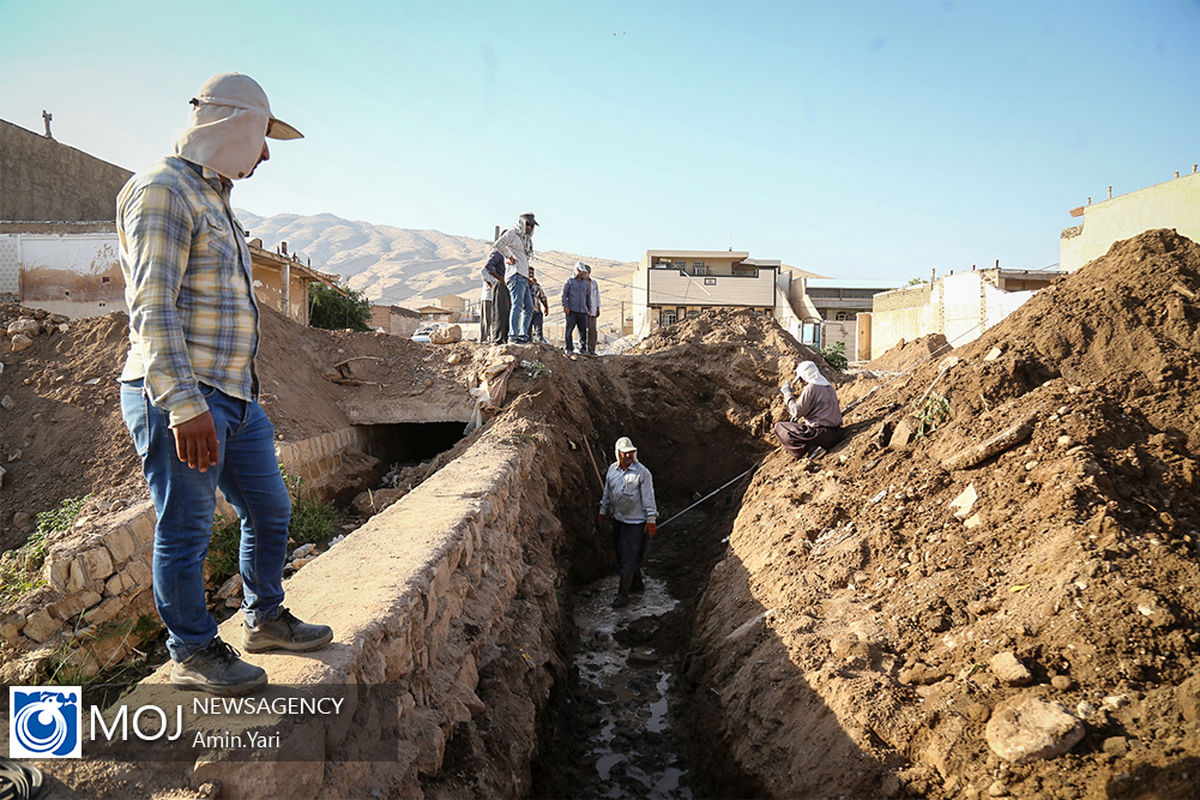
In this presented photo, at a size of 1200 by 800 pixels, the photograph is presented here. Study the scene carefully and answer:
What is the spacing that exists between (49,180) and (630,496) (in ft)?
57.9

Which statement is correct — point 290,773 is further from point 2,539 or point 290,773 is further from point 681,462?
point 681,462

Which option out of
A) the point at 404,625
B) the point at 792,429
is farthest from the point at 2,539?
the point at 792,429

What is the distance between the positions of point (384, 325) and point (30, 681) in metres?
23.6

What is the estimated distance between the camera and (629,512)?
726 cm

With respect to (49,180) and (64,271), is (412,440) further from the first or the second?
(49,180)

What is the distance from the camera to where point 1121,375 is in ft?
16.0

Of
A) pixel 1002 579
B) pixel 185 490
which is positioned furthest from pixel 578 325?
pixel 185 490

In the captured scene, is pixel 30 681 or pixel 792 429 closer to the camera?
pixel 30 681

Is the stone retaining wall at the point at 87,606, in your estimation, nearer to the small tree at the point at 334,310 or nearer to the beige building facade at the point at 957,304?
the beige building facade at the point at 957,304

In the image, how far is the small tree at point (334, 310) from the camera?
20797mm

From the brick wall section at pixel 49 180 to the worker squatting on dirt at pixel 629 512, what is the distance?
16520mm

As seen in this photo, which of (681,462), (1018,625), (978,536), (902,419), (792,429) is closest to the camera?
(1018,625)

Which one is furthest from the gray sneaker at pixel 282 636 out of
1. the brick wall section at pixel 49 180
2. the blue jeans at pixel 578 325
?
the brick wall section at pixel 49 180

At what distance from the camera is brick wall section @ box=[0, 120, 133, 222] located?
52.1ft
